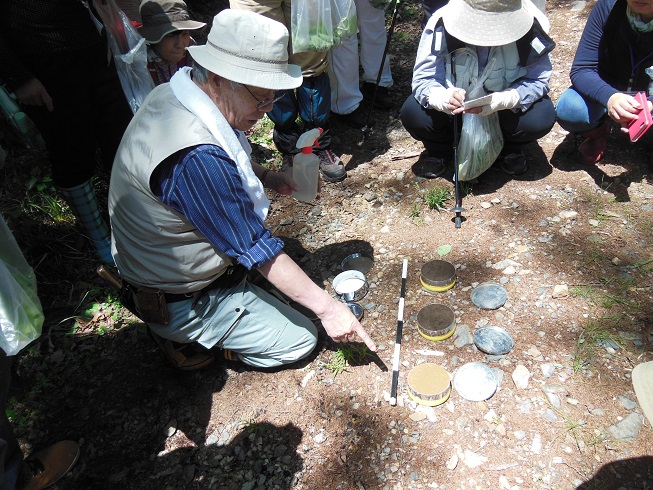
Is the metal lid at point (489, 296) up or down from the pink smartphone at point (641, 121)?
down

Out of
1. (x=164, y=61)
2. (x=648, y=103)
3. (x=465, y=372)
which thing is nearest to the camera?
(x=465, y=372)

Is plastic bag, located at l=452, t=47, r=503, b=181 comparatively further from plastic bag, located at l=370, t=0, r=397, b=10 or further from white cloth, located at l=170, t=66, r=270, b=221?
white cloth, located at l=170, t=66, r=270, b=221

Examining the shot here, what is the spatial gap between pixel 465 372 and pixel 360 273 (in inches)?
37.2

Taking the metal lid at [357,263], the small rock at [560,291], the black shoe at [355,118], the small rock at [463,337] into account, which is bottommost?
the black shoe at [355,118]

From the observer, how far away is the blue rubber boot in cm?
329

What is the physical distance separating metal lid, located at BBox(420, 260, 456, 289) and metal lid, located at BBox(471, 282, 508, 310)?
168 mm

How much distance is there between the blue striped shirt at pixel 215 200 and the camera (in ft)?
6.57

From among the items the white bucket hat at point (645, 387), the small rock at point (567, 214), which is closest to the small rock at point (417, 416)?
the white bucket hat at point (645, 387)

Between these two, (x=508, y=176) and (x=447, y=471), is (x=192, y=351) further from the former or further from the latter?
(x=508, y=176)

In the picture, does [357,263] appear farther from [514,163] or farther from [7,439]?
[7,439]

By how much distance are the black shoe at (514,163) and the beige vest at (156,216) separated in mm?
2429

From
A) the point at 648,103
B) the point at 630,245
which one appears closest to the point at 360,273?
the point at 630,245

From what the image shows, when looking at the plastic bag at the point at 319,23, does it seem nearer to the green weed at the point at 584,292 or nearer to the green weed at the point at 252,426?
the green weed at the point at 584,292

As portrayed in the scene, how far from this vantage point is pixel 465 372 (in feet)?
8.36
